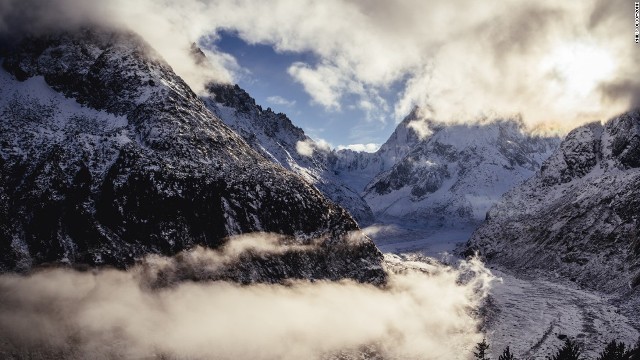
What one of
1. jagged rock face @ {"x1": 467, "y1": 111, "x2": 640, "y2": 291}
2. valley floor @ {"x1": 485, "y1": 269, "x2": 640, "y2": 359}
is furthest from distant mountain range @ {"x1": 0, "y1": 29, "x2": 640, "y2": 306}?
valley floor @ {"x1": 485, "y1": 269, "x2": 640, "y2": 359}

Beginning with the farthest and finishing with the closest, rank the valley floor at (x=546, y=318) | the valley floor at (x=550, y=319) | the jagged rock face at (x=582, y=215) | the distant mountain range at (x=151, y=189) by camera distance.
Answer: the jagged rock face at (x=582, y=215), the distant mountain range at (x=151, y=189), the valley floor at (x=546, y=318), the valley floor at (x=550, y=319)

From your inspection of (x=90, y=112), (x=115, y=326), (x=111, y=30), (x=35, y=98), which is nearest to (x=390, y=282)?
(x=115, y=326)

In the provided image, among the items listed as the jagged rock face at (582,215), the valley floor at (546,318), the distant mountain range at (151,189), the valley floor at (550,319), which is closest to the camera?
the valley floor at (550,319)

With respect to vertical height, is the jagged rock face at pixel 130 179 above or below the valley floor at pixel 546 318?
above

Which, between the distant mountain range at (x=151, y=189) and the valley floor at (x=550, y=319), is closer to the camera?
the valley floor at (x=550, y=319)

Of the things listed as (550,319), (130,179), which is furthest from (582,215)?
(130,179)

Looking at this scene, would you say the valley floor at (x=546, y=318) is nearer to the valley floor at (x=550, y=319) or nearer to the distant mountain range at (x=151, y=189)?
the valley floor at (x=550, y=319)

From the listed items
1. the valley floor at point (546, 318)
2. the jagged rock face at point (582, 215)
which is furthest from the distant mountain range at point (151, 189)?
the valley floor at point (546, 318)

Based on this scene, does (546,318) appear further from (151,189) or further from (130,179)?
(130,179)
